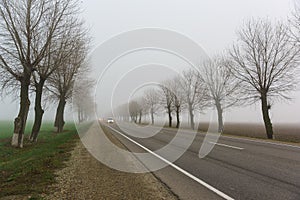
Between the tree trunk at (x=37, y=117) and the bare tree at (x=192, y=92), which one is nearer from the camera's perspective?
the tree trunk at (x=37, y=117)

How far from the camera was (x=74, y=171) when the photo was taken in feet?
26.8

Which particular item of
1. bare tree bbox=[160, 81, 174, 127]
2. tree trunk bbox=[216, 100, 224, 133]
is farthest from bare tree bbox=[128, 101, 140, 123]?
tree trunk bbox=[216, 100, 224, 133]

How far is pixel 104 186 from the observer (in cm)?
629

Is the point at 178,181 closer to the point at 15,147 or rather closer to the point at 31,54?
the point at 15,147

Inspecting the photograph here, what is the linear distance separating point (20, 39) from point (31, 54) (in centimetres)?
129

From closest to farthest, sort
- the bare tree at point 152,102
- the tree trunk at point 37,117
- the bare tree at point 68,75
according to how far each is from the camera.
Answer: the tree trunk at point 37,117, the bare tree at point 68,75, the bare tree at point 152,102

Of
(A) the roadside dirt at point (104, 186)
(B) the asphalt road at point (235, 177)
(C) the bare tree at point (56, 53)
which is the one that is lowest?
(A) the roadside dirt at point (104, 186)

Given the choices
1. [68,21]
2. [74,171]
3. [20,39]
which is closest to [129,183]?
[74,171]

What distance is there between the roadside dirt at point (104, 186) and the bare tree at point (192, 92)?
32698mm

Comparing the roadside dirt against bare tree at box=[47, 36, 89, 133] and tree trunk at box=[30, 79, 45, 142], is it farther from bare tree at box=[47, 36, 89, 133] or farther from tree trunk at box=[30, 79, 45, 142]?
bare tree at box=[47, 36, 89, 133]

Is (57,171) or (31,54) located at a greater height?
(31,54)

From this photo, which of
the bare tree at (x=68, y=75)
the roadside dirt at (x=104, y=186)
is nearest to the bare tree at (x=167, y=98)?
the bare tree at (x=68, y=75)

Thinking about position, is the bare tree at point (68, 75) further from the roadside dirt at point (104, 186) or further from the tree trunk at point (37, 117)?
the roadside dirt at point (104, 186)

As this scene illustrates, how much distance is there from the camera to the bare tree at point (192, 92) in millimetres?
40562
